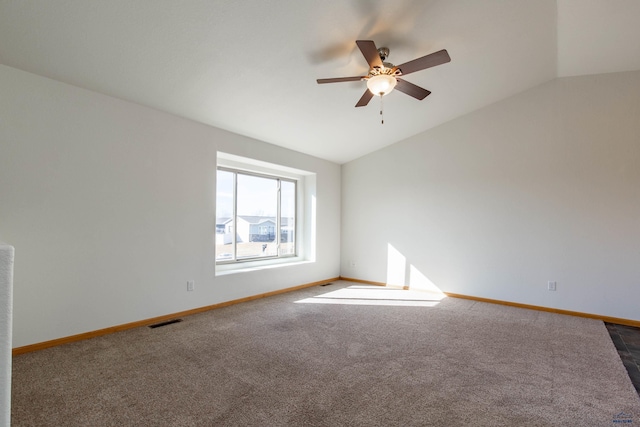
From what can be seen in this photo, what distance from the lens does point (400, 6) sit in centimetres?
264

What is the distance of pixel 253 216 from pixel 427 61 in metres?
3.69

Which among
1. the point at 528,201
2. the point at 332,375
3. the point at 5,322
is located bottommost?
the point at 332,375

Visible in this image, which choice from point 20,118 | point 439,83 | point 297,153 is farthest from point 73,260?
point 439,83

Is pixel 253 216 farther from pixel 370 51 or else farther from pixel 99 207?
pixel 370 51

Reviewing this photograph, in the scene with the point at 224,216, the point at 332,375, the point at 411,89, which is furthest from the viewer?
the point at 224,216

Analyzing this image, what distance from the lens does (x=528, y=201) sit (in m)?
4.41

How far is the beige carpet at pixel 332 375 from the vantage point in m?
1.90

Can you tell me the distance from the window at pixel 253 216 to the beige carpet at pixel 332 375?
1.52 meters

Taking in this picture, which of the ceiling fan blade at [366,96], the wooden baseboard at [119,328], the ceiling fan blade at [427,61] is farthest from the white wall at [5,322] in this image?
the ceiling fan blade at [366,96]

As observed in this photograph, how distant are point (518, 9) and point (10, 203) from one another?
4917 millimetres

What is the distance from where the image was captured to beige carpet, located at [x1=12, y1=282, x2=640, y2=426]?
190 centimetres

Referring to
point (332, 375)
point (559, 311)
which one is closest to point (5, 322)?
point (332, 375)

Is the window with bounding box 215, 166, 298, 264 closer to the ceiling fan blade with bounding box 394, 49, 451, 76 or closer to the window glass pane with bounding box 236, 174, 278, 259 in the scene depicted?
the window glass pane with bounding box 236, 174, 278, 259

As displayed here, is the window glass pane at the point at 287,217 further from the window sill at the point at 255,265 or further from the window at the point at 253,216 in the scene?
the window sill at the point at 255,265
